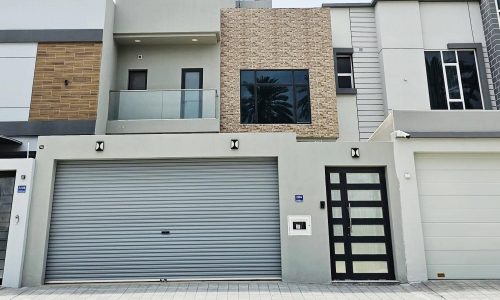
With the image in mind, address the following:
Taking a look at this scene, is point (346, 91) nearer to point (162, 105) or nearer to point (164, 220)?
point (162, 105)

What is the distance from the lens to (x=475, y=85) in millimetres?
11906

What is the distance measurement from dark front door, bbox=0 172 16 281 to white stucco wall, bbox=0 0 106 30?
15.7 ft

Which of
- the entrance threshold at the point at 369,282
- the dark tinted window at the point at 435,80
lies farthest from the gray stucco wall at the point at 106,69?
the dark tinted window at the point at 435,80

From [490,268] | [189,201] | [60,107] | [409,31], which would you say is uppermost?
[409,31]

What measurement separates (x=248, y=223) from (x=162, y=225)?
2031 millimetres

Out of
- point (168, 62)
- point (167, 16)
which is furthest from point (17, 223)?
point (167, 16)

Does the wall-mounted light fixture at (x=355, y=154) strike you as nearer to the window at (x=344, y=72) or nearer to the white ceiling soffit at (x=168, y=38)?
the window at (x=344, y=72)

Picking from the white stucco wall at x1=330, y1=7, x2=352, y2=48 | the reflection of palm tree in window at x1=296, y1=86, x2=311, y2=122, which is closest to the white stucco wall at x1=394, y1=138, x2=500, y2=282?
the reflection of palm tree in window at x1=296, y1=86, x2=311, y2=122

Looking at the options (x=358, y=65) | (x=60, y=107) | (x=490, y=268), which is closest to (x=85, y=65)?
(x=60, y=107)

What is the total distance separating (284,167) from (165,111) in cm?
479

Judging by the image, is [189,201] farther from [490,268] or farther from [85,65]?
[490,268]

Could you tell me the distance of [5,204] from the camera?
26.5 ft

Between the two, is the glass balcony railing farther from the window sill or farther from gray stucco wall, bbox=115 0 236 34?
the window sill

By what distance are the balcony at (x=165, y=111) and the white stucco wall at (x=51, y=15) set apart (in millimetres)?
2222
